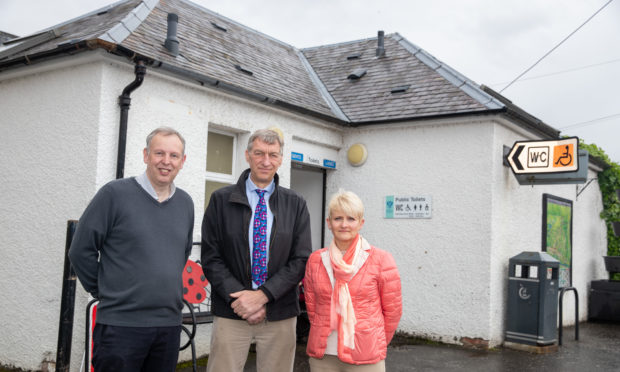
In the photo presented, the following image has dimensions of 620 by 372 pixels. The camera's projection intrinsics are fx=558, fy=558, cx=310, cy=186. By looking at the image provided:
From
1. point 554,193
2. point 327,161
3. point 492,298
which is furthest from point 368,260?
point 554,193

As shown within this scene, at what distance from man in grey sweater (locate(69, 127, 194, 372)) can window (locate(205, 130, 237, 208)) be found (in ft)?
13.2

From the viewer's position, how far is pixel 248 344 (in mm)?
3312

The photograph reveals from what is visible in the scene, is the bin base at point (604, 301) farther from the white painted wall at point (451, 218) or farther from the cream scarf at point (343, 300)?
the cream scarf at point (343, 300)

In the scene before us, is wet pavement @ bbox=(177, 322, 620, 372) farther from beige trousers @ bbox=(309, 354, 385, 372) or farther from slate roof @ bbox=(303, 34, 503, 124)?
slate roof @ bbox=(303, 34, 503, 124)

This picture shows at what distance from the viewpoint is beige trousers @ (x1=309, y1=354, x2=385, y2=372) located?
3168 mm

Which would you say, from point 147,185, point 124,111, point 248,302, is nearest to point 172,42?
point 124,111

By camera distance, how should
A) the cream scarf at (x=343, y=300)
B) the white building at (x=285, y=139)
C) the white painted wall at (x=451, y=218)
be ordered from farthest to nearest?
the white painted wall at (x=451, y=218)
the white building at (x=285, y=139)
the cream scarf at (x=343, y=300)

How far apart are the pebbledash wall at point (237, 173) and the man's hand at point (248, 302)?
2848 millimetres

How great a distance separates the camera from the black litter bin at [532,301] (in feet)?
24.7

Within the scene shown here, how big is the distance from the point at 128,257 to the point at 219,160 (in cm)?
441

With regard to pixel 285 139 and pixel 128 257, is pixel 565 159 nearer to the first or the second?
pixel 285 139

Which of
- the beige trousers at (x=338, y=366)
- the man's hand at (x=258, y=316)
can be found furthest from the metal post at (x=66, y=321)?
the beige trousers at (x=338, y=366)

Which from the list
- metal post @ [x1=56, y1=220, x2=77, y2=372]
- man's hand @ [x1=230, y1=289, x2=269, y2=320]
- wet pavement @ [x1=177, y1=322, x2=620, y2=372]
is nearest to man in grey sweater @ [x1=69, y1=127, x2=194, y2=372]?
man's hand @ [x1=230, y1=289, x2=269, y2=320]

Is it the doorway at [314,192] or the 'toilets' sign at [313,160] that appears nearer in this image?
the 'toilets' sign at [313,160]
